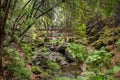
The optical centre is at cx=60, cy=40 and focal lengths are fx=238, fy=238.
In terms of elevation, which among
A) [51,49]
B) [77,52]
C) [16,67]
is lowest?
[51,49]

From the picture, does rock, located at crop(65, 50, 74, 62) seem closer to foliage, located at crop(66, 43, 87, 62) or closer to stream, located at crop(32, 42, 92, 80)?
stream, located at crop(32, 42, 92, 80)

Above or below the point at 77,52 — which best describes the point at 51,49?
below

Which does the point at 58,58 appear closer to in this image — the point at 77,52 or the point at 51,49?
the point at 77,52

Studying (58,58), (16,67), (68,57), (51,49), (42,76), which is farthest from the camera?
(51,49)

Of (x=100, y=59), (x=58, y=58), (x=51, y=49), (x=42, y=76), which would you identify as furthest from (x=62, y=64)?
(x=42, y=76)

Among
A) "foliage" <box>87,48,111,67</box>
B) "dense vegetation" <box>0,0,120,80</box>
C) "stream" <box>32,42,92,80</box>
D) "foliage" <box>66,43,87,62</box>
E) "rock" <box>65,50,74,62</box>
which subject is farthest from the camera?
"rock" <box>65,50,74,62</box>

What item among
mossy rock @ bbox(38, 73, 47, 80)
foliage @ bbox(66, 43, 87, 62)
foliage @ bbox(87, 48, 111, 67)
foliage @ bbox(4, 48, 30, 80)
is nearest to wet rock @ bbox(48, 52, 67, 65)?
foliage @ bbox(66, 43, 87, 62)

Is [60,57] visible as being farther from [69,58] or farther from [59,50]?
[59,50]

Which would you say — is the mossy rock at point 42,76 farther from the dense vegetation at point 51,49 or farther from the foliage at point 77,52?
the foliage at point 77,52

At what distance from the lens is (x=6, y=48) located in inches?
372

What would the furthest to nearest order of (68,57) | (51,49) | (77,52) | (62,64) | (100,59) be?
(51,49) < (68,57) < (77,52) < (62,64) < (100,59)

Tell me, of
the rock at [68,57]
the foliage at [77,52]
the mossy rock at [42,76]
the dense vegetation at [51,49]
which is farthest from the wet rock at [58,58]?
the mossy rock at [42,76]

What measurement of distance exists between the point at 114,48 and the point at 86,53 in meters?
2.67

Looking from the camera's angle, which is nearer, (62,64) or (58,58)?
(62,64)
